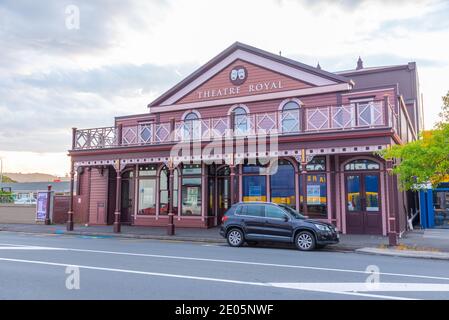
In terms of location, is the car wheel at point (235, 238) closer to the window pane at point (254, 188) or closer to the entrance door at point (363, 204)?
the window pane at point (254, 188)

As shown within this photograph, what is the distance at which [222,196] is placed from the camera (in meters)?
21.0

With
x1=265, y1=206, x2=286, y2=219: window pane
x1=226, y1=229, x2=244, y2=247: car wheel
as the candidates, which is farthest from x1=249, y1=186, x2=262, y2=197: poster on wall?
x1=265, y1=206, x2=286, y2=219: window pane

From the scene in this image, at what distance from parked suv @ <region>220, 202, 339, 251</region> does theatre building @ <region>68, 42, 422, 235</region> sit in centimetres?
240

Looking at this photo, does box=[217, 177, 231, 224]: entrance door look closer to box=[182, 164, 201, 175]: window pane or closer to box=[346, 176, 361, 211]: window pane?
box=[182, 164, 201, 175]: window pane

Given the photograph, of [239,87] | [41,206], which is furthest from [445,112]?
[41,206]

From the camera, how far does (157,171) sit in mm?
21562

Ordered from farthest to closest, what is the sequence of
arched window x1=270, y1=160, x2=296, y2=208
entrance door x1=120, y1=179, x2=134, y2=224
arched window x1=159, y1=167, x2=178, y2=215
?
entrance door x1=120, y1=179, x2=134, y2=224, arched window x1=159, y1=167, x2=178, y2=215, arched window x1=270, y1=160, x2=296, y2=208

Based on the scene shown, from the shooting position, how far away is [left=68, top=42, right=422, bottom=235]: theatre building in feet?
53.0

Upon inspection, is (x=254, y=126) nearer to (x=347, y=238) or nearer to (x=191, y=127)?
(x=191, y=127)

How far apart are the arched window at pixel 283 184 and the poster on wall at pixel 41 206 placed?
13.8 meters

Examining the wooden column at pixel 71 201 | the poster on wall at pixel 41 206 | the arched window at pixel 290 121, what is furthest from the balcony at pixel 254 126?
the poster on wall at pixel 41 206

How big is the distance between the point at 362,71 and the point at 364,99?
344 inches

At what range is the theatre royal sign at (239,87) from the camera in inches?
763

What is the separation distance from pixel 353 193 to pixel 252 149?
182 inches
